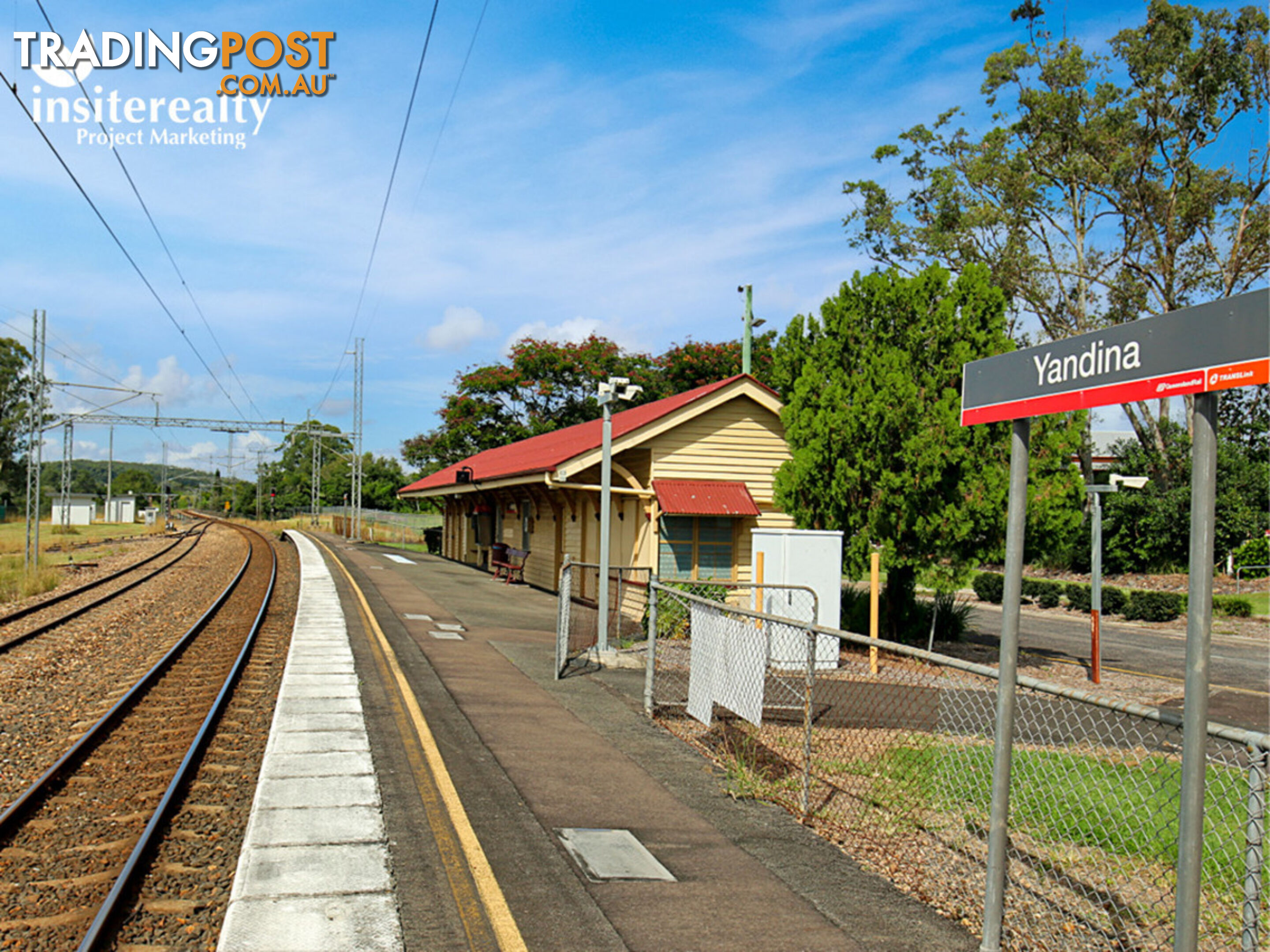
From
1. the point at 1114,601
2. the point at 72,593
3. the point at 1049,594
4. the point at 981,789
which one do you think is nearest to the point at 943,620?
the point at 981,789

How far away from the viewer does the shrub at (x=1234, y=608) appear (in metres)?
24.1

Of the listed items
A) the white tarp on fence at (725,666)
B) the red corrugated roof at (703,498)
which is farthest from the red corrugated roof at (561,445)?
the white tarp on fence at (725,666)

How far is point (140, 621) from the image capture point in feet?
54.5

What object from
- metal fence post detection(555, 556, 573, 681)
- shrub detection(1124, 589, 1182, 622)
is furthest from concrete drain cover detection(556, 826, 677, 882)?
shrub detection(1124, 589, 1182, 622)

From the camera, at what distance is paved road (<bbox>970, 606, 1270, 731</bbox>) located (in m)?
12.9

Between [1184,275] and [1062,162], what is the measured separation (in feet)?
18.4

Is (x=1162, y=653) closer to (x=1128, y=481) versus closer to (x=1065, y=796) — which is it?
(x=1128, y=481)

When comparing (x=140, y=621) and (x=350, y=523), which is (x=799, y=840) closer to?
(x=140, y=621)

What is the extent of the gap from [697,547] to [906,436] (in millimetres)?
5284

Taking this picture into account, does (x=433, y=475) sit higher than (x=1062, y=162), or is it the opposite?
(x=1062, y=162)

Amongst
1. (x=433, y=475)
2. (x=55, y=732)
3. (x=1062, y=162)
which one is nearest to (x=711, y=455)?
(x=55, y=732)

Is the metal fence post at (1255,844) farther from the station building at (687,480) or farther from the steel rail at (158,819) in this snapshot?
the station building at (687,480)

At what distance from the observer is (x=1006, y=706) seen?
408 cm

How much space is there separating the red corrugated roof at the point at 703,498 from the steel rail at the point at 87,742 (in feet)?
27.4
